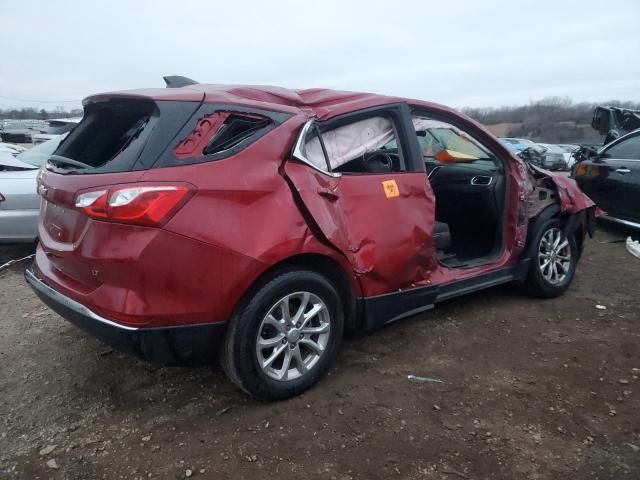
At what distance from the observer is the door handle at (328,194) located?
8.98ft

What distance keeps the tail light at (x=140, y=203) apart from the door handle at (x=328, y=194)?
2.55 feet

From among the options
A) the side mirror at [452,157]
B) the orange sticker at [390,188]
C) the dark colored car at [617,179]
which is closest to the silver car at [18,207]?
the orange sticker at [390,188]

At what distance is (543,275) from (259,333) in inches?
108

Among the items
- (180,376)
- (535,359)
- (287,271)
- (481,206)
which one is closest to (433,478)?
(287,271)

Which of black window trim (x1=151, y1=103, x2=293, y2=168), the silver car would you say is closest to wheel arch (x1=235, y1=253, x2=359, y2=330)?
black window trim (x1=151, y1=103, x2=293, y2=168)

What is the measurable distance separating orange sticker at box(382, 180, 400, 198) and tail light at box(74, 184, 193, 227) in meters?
1.27

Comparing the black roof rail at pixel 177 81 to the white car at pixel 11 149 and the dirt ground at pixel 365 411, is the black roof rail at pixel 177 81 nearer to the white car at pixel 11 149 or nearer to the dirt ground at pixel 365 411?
the dirt ground at pixel 365 411

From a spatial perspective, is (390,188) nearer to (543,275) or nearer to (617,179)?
(543,275)

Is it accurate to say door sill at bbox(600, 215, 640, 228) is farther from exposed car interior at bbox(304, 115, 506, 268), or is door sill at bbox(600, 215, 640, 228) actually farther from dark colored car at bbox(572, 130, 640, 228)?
exposed car interior at bbox(304, 115, 506, 268)

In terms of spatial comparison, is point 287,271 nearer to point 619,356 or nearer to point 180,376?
point 180,376

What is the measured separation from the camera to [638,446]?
2.36 m

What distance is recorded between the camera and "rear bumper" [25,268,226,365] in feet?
7.53

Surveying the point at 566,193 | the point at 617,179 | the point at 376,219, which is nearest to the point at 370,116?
the point at 376,219

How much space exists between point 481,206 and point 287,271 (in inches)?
92.5
